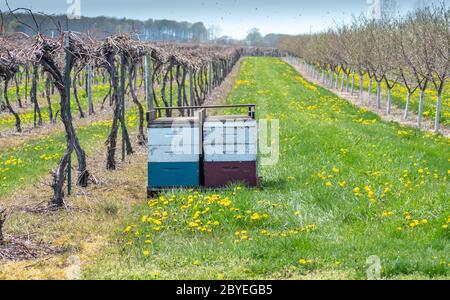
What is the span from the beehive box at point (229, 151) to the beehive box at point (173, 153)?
0.23 metres

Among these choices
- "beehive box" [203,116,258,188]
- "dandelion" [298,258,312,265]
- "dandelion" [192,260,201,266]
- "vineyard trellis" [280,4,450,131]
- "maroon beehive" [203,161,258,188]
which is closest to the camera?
"dandelion" [298,258,312,265]

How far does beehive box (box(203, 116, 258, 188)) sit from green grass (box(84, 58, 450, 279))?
0.36m

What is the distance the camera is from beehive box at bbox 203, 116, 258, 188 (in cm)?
1112

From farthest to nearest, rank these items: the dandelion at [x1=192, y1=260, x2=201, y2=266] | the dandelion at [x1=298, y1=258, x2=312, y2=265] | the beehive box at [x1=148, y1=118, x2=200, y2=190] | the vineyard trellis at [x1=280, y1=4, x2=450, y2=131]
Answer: the vineyard trellis at [x1=280, y1=4, x2=450, y2=131]
the beehive box at [x1=148, y1=118, x2=200, y2=190]
the dandelion at [x1=192, y1=260, x2=201, y2=266]
the dandelion at [x1=298, y1=258, x2=312, y2=265]

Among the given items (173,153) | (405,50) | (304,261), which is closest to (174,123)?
(173,153)

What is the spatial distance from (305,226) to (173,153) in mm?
3152

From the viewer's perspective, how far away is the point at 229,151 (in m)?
11.2

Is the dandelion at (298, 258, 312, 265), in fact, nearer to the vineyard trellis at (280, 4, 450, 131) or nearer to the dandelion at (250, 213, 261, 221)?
the dandelion at (250, 213, 261, 221)

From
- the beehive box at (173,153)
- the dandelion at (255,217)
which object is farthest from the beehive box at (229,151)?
the dandelion at (255,217)

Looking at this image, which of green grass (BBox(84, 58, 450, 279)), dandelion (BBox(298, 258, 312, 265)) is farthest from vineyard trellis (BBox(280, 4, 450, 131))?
dandelion (BBox(298, 258, 312, 265))

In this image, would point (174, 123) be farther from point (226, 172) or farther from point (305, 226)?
point (305, 226)

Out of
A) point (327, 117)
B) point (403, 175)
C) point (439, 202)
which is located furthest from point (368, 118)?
point (439, 202)
